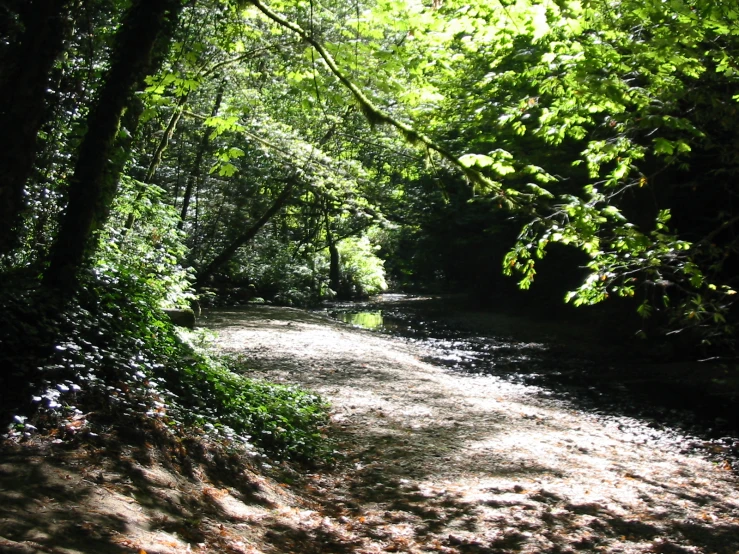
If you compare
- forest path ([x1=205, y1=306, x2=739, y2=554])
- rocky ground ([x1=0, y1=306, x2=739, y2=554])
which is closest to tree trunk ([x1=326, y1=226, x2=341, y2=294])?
forest path ([x1=205, y1=306, x2=739, y2=554])

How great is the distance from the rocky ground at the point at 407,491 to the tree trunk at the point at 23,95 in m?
2.19

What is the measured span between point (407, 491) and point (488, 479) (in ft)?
3.13

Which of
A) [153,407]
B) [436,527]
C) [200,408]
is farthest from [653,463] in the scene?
[153,407]

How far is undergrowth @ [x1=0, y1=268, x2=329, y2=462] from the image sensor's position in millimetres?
4371

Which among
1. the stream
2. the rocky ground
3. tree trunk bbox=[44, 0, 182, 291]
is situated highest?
tree trunk bbox=[44, 0, 182, 291]

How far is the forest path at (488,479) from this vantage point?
4879 millimetres

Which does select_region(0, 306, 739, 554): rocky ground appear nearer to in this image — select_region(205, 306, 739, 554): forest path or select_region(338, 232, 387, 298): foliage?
select_region(205, 306, 739, 554): forest path

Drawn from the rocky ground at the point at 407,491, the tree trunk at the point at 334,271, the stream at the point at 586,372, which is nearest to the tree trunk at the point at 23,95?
the rocky ground at the point at 407,491

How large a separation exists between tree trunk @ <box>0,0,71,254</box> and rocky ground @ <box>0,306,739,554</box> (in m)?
2.19

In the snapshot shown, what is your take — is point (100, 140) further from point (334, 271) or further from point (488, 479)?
point (334, 271)

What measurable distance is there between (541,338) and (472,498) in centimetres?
1262

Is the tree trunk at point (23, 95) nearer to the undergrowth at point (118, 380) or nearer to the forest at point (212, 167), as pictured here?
the forest at point (212, 167)

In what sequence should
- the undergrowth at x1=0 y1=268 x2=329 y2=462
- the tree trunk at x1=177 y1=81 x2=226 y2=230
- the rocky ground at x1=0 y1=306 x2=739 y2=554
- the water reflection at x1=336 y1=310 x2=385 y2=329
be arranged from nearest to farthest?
1. the rocky ground at x1=0 y1=306 x2=739 y2=554
2. the undergrowth at x1=0 y1=268 x2=329 y2=462
3. the tree trunk at x1=177 y1=81 x2=226 y2=230
4. the water reflection at x1=336 y1=310 x2=385 y2=329

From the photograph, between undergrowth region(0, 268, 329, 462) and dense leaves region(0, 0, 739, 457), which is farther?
dense leaves region(0, 0, 739, 457)
